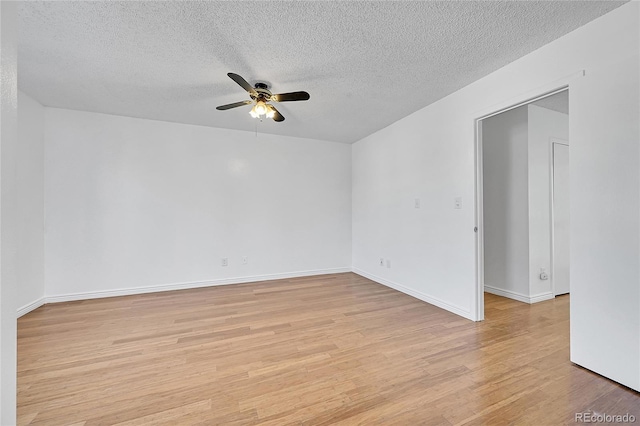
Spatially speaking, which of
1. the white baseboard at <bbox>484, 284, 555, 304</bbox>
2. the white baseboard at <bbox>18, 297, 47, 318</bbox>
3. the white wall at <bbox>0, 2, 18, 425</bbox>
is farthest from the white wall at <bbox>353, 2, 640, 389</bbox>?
the white baseboard at <bbox>18, 297, 47, 318</bbox>

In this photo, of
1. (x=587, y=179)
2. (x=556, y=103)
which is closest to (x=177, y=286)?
(x=587, y=179)

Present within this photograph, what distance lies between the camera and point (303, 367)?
6.10 feet

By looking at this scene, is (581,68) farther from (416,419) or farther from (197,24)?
(197,24)

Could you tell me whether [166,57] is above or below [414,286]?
above

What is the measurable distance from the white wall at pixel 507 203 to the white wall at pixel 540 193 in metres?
0.06

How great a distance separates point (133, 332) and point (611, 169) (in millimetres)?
4004

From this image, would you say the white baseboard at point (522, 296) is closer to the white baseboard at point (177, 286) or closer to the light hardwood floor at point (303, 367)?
the light hardwood floor at point (303, 367)

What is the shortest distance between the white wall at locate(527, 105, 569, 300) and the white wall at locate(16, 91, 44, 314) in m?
5.90

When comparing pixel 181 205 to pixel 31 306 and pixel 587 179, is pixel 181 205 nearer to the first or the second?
pixel 31 306

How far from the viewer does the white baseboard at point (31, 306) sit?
111 inches

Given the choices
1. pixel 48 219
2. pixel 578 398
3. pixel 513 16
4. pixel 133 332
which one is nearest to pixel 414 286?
pixel 578 398

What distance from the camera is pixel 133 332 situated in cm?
245

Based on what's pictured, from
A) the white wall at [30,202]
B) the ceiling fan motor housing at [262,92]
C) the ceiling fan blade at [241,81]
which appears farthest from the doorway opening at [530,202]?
the white wall at [30,202]

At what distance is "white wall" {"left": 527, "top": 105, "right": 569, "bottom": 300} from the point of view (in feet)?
10.6
